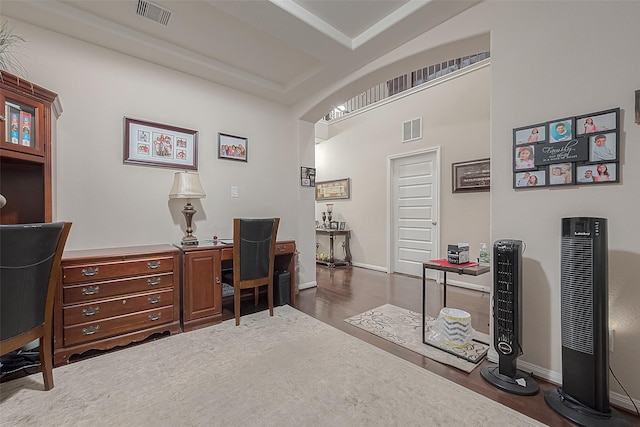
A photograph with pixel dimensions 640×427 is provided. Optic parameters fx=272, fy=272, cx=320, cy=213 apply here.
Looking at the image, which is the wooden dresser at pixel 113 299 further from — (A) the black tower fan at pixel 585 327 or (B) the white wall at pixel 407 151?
(B) the white wall at pixel 407 151

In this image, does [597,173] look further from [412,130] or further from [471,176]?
[412,130]

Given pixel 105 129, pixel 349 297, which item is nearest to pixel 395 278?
pixel 349 297

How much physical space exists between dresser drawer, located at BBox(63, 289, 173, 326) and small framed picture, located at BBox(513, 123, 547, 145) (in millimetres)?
2994

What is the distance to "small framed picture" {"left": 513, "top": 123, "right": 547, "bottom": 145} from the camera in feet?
5.79

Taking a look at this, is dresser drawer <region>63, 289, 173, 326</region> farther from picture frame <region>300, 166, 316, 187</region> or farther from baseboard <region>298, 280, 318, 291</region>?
picture frame <region>300, 166, 316, 187</region>

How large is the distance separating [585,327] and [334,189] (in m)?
4.79

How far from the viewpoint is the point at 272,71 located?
320cm

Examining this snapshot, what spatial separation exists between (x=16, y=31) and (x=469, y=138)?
16.1 ft

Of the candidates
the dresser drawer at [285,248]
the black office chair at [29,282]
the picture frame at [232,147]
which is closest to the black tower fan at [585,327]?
the dresser drawer at [285,248]

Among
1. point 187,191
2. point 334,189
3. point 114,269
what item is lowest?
point 114,269

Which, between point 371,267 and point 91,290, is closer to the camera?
point 91,290

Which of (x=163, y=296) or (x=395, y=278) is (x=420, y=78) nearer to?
(x=395, y=278)

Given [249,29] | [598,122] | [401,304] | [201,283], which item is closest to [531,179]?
[598,122]

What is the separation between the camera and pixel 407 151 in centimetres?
464
